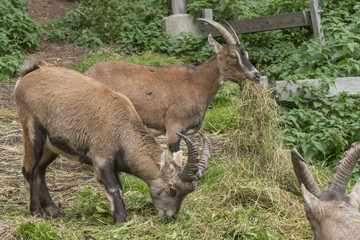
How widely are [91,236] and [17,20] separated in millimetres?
10638

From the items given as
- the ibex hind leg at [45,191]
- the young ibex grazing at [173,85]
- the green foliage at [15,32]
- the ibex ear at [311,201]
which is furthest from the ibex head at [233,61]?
the green foliage at [15,32]

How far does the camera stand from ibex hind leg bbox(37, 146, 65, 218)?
6961 mm

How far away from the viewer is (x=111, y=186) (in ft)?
21.7

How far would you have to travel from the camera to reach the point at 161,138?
10.9 metres

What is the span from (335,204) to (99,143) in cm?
276

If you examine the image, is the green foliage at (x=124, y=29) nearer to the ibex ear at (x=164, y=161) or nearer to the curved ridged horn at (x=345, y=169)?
the ibex ear at (x=164, y=161)

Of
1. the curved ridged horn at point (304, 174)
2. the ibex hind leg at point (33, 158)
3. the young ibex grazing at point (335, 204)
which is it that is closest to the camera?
the young ibex grazing at point (335, 204)

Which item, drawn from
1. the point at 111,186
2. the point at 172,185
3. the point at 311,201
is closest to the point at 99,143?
the point at 111,186

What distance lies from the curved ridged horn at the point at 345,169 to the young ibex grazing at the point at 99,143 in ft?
5.22

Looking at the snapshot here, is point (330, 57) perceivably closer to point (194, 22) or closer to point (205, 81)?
point (205, 81)

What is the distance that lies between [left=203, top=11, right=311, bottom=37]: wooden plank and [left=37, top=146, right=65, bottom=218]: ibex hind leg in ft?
27.0

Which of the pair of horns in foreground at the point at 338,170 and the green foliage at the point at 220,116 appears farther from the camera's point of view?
the green foliage at the point at 220,116

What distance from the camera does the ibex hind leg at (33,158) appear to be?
675 centimetres

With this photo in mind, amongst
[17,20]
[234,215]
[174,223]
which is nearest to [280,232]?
[234,215]
